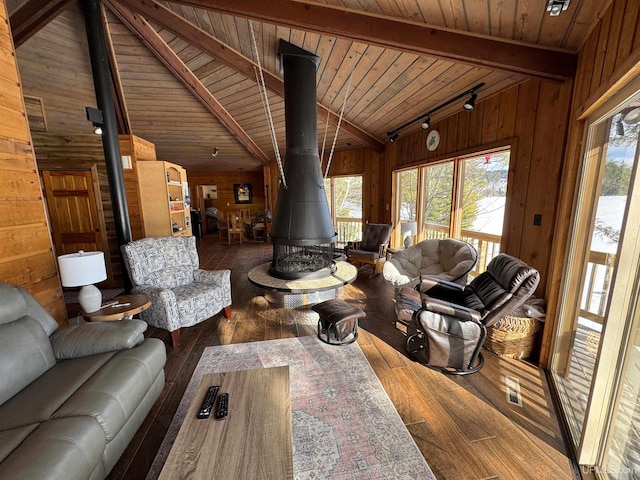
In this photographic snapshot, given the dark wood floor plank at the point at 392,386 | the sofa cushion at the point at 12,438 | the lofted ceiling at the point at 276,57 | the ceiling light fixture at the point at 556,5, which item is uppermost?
the lofted ceiling at the point at 276,57

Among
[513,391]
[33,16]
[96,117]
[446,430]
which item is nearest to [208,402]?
[446,430]

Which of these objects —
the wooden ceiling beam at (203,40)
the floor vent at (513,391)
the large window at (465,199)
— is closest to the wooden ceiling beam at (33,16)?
the wooden ceiling beam at (203,40)

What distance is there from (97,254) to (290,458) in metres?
2.10

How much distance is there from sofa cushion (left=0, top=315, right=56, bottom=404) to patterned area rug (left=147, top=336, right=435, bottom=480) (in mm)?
848

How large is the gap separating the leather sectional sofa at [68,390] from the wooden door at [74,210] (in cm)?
289

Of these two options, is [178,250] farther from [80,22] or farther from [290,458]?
[80,22]

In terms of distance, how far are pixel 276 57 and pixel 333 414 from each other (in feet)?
13.3

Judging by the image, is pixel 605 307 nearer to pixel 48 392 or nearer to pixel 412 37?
pixel 412 37

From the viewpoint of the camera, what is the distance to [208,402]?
4.41 ft

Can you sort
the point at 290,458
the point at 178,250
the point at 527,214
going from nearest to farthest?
the point at 290,458, the point at 527,214, the point at 178,250

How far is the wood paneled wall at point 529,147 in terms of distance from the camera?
7.33ft

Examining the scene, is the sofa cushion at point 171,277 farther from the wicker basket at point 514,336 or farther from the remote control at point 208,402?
the wicker basket at point 514,336

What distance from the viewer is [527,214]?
2.53m

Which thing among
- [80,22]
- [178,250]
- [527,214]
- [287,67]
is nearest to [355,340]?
[527,214]
